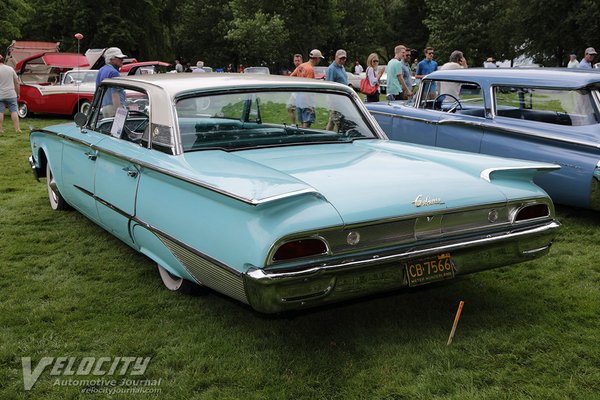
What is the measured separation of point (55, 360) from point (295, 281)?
1300 mm

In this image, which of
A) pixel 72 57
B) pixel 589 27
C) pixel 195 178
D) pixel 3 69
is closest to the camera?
pixel 195 178

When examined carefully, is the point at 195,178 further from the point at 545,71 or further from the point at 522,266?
the point at 545,71

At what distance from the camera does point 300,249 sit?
2861mm

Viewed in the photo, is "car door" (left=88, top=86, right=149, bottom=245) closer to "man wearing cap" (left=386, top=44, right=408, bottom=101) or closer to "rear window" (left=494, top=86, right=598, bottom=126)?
"rear window" (left=494, top=86, right=598, bottom=126)

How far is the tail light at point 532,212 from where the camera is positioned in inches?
137

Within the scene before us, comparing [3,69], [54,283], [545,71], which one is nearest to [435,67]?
[545,71]

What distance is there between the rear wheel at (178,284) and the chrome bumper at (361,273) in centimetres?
103

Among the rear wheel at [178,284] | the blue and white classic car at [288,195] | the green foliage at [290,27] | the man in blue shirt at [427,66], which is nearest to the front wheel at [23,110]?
the man in blue shirt at [427,66]

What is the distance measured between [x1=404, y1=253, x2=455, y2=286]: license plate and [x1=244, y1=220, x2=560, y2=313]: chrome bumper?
0.04m

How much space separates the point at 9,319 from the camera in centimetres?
357

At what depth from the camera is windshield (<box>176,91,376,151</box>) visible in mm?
3910

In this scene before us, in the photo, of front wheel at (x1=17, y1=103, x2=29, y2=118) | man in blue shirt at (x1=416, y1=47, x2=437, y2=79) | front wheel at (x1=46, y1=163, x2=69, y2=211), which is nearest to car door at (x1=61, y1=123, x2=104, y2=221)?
front wheel at (x1=46, y1=163, x2=69, y2=211)

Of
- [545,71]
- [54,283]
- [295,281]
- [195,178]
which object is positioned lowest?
[54,283]

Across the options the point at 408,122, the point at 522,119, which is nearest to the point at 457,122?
the point at 522,119
